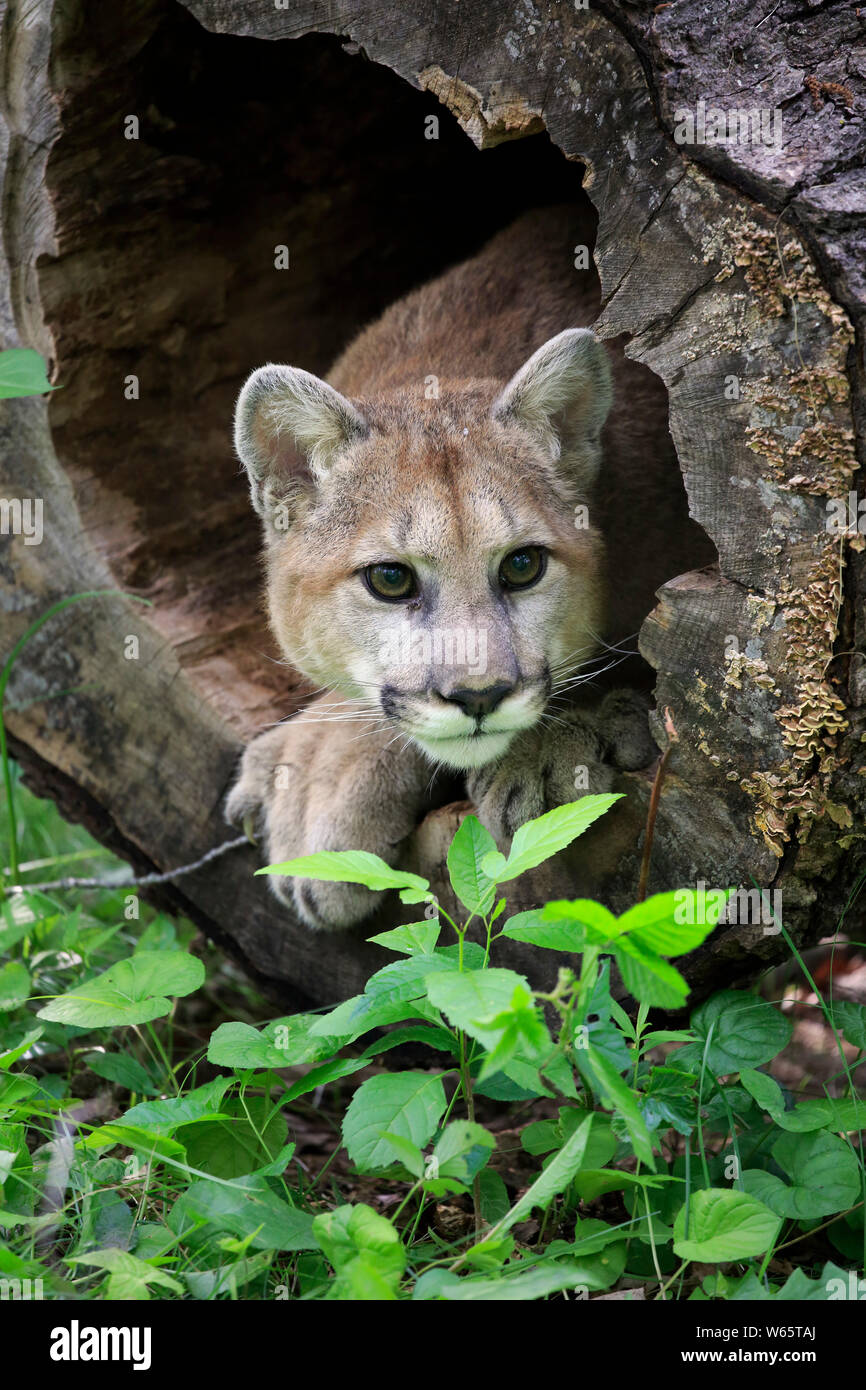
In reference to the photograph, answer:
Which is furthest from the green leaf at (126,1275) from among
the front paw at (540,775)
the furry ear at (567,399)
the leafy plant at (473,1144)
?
the furry ear at (567,399)

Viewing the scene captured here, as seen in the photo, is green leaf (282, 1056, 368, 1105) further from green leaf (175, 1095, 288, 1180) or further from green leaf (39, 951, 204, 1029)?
green leaf (39, 951, 204, 1029)

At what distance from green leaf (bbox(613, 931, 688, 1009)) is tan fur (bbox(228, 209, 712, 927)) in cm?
112

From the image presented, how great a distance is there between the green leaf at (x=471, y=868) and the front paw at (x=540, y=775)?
2.19 feet

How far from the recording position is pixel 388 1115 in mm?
2697

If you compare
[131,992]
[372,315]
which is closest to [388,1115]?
[131,992]

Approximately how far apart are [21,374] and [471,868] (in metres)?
1.88

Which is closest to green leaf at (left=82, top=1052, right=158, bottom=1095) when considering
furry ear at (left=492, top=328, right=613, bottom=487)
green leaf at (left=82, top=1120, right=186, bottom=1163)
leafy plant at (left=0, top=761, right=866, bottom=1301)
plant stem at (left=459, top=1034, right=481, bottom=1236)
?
leafy plant at (left=0, top=761, right=866, bottom=1301)

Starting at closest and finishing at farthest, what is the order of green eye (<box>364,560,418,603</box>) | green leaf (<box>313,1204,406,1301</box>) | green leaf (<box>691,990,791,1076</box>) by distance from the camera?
green leaf (<box>313,1204,406,1301</box>), green leaf (<box>691,990,791,1076</box>), green eye (<box>364,560,418,603</box>)

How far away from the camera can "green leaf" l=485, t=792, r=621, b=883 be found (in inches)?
106

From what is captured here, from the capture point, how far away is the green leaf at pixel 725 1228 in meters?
2.57

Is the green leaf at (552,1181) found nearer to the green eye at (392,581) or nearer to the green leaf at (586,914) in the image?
the green leaf at (586,914)

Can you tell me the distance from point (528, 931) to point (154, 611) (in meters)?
2.21

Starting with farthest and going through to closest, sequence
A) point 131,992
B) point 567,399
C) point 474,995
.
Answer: point 567,399
point 131,992
point 474,995

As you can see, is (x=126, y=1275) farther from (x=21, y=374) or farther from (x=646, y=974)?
(x=21, y=374)
